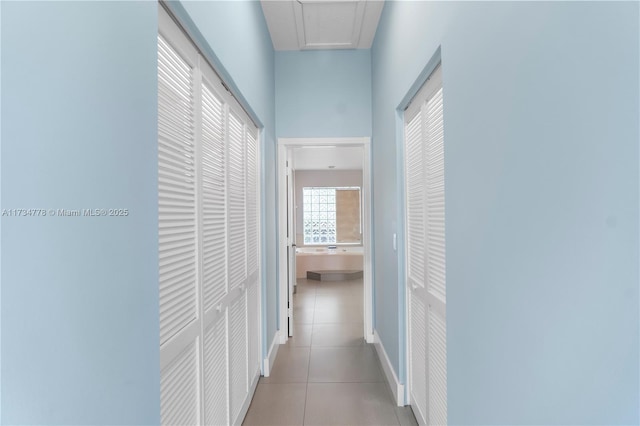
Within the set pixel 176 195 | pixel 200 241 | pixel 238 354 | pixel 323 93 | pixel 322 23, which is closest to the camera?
pixel 176 195

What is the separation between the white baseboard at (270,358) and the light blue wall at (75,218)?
203cm

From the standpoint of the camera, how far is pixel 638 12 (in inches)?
21.0

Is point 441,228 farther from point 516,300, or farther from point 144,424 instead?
point 144,424

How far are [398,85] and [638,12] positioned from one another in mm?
1752

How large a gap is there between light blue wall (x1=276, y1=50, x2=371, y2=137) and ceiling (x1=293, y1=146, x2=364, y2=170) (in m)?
1.99

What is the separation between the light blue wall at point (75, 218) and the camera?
0.57 metres

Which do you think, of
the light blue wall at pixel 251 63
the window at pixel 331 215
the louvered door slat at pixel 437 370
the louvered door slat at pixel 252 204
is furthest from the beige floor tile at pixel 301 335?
the window at pixel 331 215

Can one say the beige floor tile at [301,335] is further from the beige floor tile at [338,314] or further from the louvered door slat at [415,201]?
the louvered door slat at [415,201]

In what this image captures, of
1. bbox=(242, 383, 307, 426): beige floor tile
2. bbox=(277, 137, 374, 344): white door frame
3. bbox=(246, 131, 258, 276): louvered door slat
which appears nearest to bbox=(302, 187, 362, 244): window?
bbox=(277, 137, 374, 344): white door frame

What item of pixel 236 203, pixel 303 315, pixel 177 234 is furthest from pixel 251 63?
pixel 303 315

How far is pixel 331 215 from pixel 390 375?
632 centimetres

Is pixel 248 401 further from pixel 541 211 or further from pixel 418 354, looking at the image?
pixel 541 211

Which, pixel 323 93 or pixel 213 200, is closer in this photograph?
pixel 213 200

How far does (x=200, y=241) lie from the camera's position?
146cm
